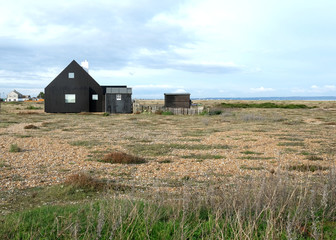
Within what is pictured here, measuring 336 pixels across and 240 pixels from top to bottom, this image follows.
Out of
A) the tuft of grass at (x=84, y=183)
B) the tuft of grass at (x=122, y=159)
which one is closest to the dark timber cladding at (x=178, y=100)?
the tuft of grass at (x=122, y=159)

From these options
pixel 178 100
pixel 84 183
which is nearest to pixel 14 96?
pixel 178 100

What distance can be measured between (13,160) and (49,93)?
3294cm

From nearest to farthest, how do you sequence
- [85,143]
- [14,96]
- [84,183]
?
[84,183]
[85,143]
[14,96]

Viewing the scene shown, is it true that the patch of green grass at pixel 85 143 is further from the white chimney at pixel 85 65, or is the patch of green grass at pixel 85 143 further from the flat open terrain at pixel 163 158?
the white chimney at pixel 85 65

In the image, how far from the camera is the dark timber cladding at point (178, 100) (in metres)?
42.9

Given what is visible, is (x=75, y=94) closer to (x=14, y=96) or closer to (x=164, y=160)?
(x=164, y=160)

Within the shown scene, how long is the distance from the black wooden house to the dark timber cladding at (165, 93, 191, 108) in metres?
5.37

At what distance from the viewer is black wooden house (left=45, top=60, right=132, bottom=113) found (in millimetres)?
41719

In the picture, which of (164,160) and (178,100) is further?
(178,100)

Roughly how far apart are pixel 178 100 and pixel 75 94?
46.0 ft

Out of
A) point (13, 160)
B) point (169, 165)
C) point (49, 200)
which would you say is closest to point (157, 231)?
point (49, 200)

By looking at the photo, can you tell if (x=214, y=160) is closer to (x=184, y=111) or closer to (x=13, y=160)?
(x=13, y=160)

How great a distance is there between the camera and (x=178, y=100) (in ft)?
141

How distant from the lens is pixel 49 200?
6.86 metres
